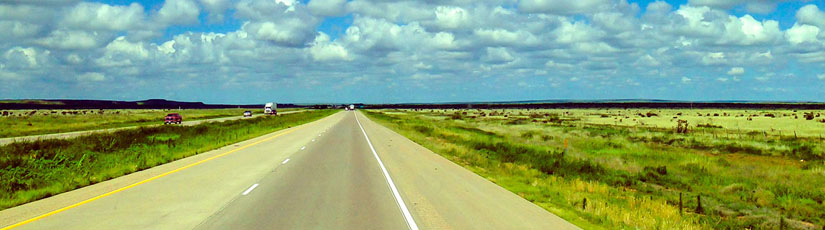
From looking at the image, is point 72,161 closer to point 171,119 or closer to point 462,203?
point 462,203

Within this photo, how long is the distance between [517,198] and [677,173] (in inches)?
522

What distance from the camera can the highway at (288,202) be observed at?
9.46m

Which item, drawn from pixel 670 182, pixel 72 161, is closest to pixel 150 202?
pixel 72 161

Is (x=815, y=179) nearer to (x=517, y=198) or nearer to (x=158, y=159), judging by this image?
(x=517, y=198)

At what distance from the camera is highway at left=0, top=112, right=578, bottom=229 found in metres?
9.46

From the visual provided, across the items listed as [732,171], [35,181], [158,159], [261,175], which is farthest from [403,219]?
[732,171]

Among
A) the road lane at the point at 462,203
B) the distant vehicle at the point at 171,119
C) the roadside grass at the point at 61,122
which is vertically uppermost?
the road lane at the point at 462,203

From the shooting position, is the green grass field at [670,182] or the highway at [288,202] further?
the green grass field at [670,182]

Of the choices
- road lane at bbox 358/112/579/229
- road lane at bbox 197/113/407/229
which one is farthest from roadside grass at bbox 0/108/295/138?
road lane at bbox 358/112/579/229

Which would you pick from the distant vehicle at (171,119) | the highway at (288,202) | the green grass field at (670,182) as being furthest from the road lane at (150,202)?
the distant vehicle at (171,119)

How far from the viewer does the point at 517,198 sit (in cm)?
1284

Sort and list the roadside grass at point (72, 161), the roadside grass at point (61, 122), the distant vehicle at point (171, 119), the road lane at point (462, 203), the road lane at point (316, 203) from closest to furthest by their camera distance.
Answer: the road lane at point (316, 203) < the road lane at point (462, 203) < the roadside grass at point (72, 161) < the roadside grass at point (61, 122) < the distant vehicle at point (171, 119)

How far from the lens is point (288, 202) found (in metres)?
11.6

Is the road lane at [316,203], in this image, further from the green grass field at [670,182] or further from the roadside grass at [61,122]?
the roadside grass at [61,122]
